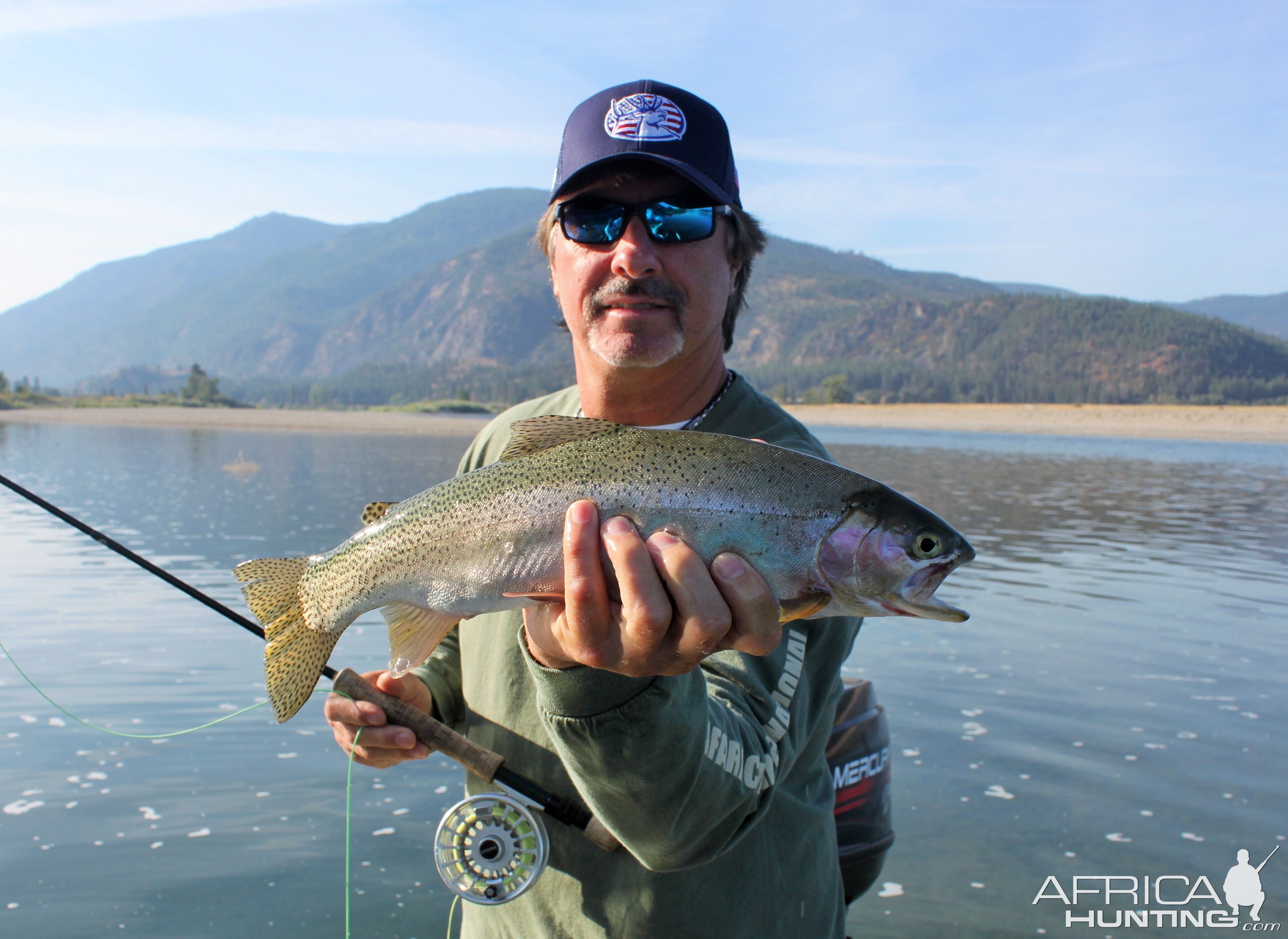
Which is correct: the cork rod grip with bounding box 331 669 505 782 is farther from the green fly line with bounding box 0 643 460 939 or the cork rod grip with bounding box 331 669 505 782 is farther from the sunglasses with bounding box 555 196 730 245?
the sunglasses with bounding box 555 196 730 245

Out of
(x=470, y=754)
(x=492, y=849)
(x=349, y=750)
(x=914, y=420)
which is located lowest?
(x=914, y=420)

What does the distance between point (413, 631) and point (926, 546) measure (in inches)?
62.0

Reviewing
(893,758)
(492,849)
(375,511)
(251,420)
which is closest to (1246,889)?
(893,758)

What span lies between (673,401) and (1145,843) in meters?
6.01

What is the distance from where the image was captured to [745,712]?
2.60 m

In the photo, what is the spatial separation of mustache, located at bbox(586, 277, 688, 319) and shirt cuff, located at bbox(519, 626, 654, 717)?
1.41 m

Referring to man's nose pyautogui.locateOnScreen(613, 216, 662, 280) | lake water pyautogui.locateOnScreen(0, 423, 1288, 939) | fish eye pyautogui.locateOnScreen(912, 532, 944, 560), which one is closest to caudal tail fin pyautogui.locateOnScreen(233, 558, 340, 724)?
man's nose pyautogui.locateOnScreen(613, 216, 662, 280)

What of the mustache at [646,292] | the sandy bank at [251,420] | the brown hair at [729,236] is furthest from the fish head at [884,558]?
the sandy bank at [251,420]

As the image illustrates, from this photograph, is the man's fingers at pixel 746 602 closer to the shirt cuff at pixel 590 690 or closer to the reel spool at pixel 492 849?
the shirt cuff at pixel 590 690

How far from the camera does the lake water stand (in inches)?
245

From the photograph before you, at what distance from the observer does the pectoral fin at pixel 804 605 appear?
244 cm

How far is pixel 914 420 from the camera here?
92.0m

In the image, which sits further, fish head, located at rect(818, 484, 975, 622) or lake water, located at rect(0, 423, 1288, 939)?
lake water, located at rect(0, 423, 1288, 939)

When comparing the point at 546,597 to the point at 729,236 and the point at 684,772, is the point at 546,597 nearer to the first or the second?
the point at 684,772
